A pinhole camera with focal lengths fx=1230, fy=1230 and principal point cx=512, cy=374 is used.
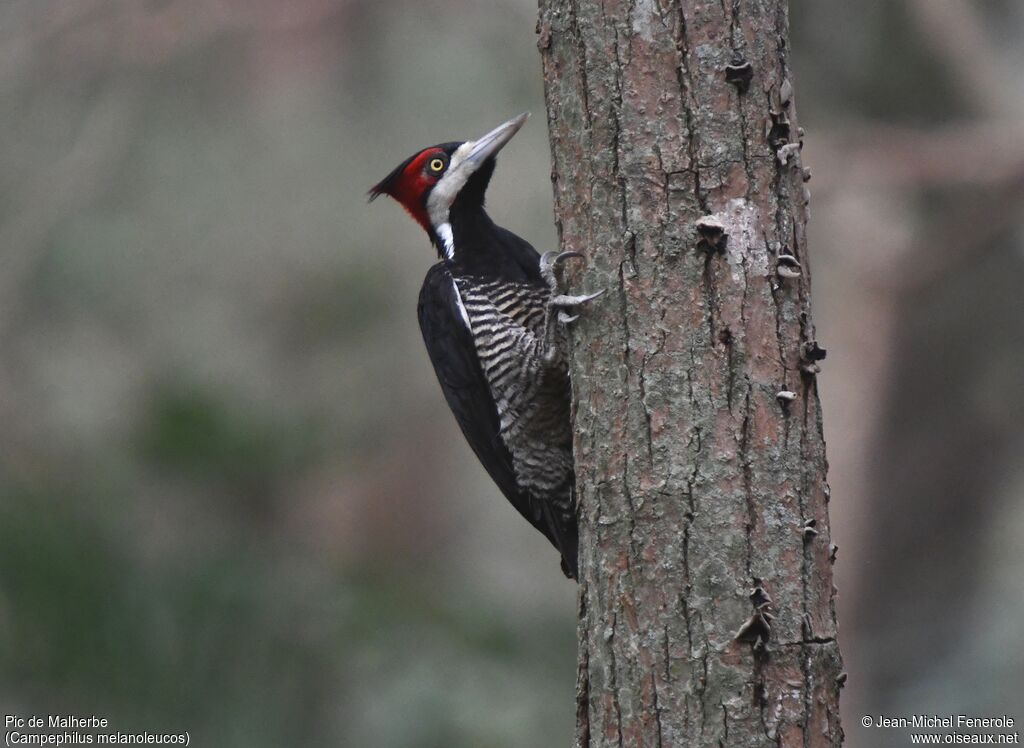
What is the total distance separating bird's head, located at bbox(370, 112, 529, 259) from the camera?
3.90 meters

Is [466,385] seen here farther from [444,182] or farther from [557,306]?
[557,306]

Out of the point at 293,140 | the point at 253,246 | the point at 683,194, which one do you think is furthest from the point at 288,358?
the point at 683,194

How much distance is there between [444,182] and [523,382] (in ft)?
2.84

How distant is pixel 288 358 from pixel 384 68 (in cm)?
209

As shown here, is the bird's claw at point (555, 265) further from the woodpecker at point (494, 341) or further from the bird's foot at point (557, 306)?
the woodpecker at point (494, 341)

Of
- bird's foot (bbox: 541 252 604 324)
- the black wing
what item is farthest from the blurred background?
bird's foot (bbox: 541 252 604 324)

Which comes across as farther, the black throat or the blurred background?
the blurred background

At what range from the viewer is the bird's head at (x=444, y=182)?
153 inches

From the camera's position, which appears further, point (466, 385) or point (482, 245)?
point (482, 245)

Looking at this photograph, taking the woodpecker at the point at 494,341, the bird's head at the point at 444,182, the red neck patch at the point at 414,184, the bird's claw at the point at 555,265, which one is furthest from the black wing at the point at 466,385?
the bird's claw at the point at 555,265

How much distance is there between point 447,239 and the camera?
3885 millimetres

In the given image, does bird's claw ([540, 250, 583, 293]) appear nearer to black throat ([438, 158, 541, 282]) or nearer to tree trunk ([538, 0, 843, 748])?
tree trunk ([538, 0, 843, 748])

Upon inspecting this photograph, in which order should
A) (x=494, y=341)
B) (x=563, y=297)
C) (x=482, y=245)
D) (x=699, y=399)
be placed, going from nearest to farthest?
(x=699, y=399), (x=563, y=297), (x=494, y=341), (x=482, y=245)

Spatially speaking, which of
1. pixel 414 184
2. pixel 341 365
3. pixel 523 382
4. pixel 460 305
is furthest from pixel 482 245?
pixel 341 365
